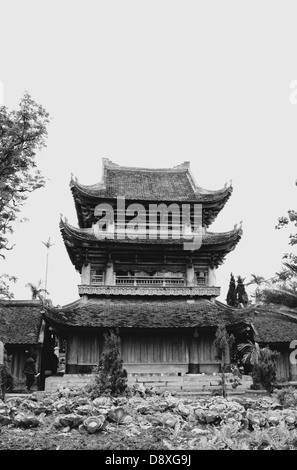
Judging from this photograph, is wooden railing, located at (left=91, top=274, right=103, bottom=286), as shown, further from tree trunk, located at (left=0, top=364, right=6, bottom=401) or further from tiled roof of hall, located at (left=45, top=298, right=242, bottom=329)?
tree trunk, located at (left=0, top=364, right=6, bottom=401)

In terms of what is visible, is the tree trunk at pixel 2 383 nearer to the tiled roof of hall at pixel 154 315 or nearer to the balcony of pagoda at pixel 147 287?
the tiled roof of hall at pixel 154 315

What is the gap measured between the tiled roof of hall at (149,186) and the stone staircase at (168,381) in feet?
33.5

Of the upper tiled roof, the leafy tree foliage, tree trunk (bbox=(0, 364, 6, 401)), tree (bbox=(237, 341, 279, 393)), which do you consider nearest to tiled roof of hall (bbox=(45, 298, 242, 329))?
the upper tiled roof

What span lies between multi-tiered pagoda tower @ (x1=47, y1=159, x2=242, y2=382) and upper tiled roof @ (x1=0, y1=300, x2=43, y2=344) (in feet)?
4.73

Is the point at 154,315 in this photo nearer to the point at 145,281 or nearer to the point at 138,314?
the point at 138,314

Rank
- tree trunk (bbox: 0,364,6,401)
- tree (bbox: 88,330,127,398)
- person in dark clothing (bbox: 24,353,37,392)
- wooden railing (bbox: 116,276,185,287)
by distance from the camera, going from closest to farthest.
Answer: tree trunk (bbox: 0,364,6,401) → tree (bbox: 88,330,127,398) → person in dark clothing (bbox: 24,353,37,392) → wooden railing (bbox: 116,276,185,287)

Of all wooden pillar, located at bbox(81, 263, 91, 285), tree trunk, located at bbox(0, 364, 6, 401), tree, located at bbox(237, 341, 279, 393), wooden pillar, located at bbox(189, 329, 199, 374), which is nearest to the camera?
tree trunk, located at bbox(0, 364, 6, 401)

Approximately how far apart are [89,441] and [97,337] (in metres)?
15.6

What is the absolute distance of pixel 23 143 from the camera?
15977 millimetres

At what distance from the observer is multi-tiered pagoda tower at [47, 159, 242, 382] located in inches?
977

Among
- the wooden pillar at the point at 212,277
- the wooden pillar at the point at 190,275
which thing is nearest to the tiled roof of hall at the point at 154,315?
the wooden pillar at the point at 190,275

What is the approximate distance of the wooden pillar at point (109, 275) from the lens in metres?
26.4
